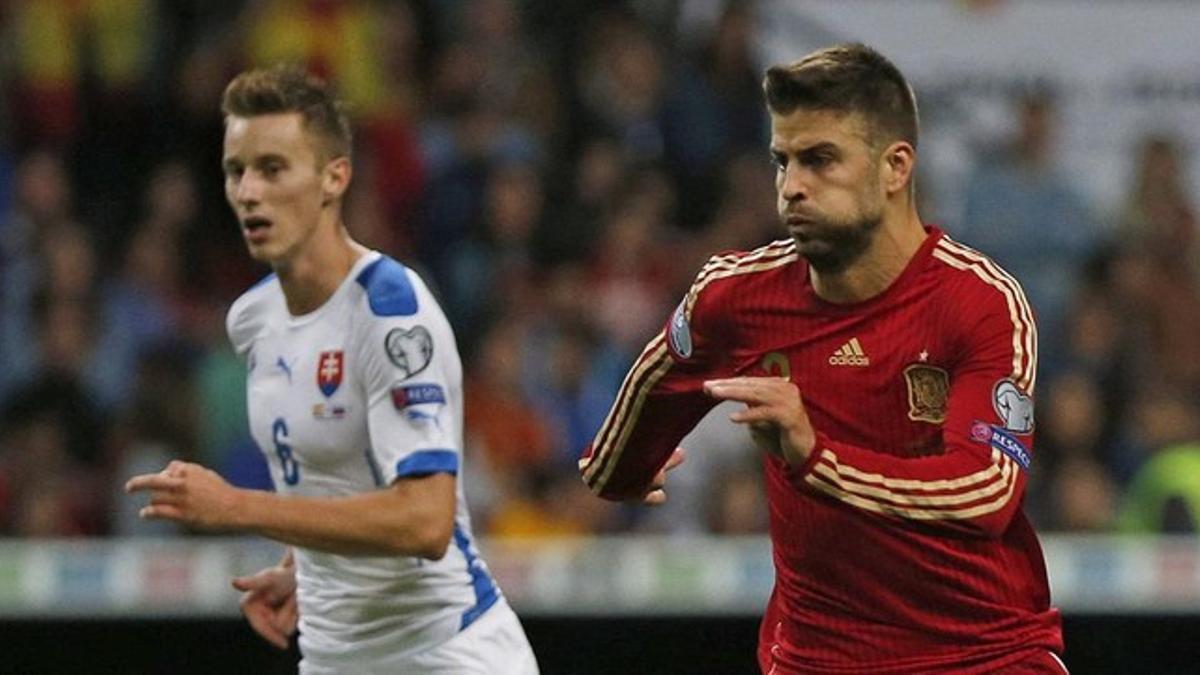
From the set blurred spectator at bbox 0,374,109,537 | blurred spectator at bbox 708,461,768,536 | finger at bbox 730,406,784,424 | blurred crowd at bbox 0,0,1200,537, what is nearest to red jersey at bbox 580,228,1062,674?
finger at bbox 730,406,784,424

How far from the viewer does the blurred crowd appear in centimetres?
902

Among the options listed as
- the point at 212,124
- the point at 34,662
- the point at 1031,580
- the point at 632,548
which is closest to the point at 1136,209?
the point at 212,124

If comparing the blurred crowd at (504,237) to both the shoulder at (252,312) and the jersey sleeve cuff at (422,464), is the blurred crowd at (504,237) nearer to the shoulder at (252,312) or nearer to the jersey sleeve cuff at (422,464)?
the shoulder at (252,312)

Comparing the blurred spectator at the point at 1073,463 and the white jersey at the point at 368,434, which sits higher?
the white jersey at the point at 368,434

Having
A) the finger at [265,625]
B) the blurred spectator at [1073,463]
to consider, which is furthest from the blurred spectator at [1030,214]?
the finger at [265,625]

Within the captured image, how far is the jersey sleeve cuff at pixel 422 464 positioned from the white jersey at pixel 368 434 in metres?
0.03

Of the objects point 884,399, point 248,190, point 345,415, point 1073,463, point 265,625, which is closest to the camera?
point 884,399

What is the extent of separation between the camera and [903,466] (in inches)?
175

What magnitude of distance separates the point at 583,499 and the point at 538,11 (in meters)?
3.18

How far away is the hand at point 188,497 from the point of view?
4.62 metres

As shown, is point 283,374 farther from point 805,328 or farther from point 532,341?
point 532,341

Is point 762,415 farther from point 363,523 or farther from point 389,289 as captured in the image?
point 389,289

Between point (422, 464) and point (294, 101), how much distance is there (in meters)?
0.94

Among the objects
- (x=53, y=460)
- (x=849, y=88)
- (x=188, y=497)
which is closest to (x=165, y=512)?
(x=188, y=497)
